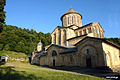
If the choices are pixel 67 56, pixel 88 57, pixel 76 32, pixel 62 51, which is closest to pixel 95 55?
pixel 88 57

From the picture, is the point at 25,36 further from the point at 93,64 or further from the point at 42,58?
the point at 93,64

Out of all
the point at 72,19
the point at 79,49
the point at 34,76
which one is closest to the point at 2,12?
the point at 34,76

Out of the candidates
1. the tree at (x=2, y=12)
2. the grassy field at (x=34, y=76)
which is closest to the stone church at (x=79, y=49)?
the grassy field at (x=34, y=76)

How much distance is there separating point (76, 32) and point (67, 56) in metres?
12.4

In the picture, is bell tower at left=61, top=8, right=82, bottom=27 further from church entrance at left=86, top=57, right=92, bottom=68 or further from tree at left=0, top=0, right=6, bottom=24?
tree at left=0, top=0, right=6, bottom=24

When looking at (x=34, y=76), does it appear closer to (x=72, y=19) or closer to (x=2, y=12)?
(x=2, y=12)

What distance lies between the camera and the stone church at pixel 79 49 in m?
14.6

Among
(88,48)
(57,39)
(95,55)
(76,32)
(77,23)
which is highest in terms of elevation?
(77,23)

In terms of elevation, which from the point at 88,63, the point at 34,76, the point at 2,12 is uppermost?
the point at 2,12

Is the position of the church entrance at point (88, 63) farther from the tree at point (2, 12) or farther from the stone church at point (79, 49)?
the tree at point (2, 12)

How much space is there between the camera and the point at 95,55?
48.7ft

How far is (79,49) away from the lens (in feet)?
55.7

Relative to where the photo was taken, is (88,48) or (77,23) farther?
(77,23)

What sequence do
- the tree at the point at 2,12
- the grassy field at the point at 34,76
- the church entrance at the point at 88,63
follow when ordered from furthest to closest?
1. the church entrance at the point at 88,63
2. the tree at the point at 2,12
3. the grassy field at the point at 34,76
